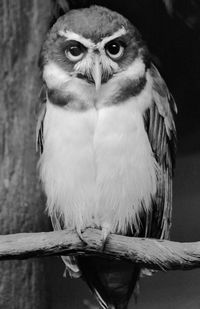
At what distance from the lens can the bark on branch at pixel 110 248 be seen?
246cm

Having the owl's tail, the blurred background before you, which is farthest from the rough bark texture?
the owl's tail

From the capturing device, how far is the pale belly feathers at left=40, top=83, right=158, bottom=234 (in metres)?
2.74

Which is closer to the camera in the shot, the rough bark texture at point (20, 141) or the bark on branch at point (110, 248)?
the bark on branch at point (110, 248)

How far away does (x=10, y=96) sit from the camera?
309cm

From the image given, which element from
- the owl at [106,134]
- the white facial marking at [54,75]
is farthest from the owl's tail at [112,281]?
the white facial marking at [54,75]

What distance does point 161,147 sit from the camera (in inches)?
115

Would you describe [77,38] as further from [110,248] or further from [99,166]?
[110,248]

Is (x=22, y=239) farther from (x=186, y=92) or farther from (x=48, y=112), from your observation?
(x=186, y=92)

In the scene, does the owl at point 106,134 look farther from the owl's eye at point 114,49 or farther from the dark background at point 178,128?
the dark background at point 178,128

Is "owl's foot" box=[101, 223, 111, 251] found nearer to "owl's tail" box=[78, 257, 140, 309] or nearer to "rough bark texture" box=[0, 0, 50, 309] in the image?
"owl's tail" box=[78, 257, 140, 309]

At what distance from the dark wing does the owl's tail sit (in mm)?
150

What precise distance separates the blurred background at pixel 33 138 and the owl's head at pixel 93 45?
1.08 ft

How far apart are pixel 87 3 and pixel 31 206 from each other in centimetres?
81

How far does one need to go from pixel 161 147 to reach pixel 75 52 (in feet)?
1.54
